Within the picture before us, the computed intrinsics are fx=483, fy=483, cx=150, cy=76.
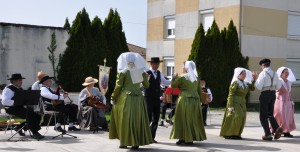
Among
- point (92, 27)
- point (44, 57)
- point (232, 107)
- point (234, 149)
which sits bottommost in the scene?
point (234, 149)

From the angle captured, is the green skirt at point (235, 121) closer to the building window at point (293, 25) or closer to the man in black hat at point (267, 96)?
the man in black hat at point (267, 96)

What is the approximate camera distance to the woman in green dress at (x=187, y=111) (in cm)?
1057

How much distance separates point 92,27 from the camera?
915 inches

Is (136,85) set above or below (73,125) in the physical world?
above

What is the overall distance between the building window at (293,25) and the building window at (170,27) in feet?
22.5

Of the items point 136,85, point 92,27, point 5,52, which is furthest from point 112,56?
point 136,85

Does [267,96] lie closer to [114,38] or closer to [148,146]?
[148,146]

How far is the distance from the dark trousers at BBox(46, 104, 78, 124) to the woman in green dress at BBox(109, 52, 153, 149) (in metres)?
3.11

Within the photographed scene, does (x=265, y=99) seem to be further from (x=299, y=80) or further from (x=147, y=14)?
(x=147, y=14)

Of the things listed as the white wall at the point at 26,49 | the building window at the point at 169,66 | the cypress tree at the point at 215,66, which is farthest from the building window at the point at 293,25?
the white wall at the point at 26,49

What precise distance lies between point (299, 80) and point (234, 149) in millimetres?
18964

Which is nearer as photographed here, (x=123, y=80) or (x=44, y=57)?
(x=123, y=80)

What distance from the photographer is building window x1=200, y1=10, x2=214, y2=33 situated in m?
26.8

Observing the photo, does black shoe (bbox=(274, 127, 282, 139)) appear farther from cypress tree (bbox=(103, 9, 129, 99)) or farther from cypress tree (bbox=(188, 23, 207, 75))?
cypress tree (bbox=(188, 23, 207, 75))
